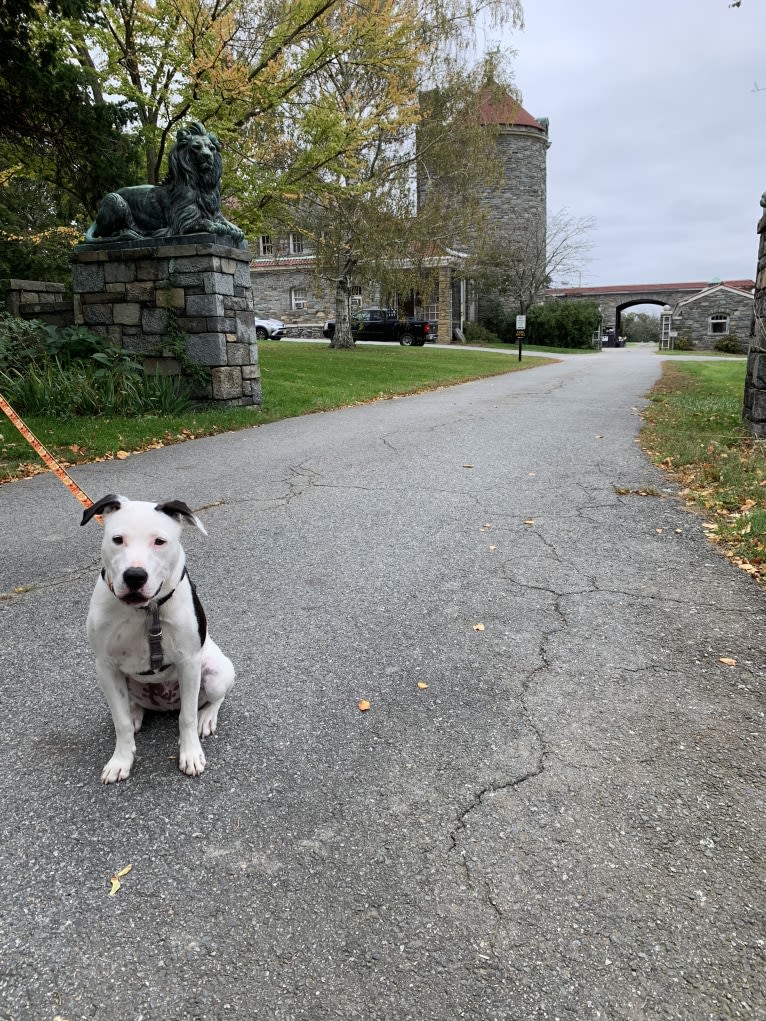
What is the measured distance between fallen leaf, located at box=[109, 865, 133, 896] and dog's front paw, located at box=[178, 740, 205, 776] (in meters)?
0.42

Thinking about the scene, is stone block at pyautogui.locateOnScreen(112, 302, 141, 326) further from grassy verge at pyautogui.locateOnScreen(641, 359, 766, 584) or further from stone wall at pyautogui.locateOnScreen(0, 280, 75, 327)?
grassy verge at pyautogui.locateOnScreen(641, 359, 766, 584)

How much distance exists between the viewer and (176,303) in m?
10.1

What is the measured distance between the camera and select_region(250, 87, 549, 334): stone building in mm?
42438

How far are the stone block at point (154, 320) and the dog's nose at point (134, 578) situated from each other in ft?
29.8

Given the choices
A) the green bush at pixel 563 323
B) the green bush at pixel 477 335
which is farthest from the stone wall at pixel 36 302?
the green bush at pixel 563 323

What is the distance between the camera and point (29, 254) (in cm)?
1847

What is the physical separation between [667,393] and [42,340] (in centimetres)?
1236

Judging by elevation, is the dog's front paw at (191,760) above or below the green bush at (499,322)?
below

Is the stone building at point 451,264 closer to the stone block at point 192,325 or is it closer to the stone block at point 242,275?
the stone block at point 242,275

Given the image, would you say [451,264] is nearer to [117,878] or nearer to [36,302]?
[36,302]

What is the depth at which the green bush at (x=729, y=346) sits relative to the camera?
46.5 meters

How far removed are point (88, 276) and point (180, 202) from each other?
1.83 m

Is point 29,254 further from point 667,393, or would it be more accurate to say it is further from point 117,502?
point 117,502

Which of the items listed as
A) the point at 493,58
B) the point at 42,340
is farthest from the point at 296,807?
the point at 493,58
